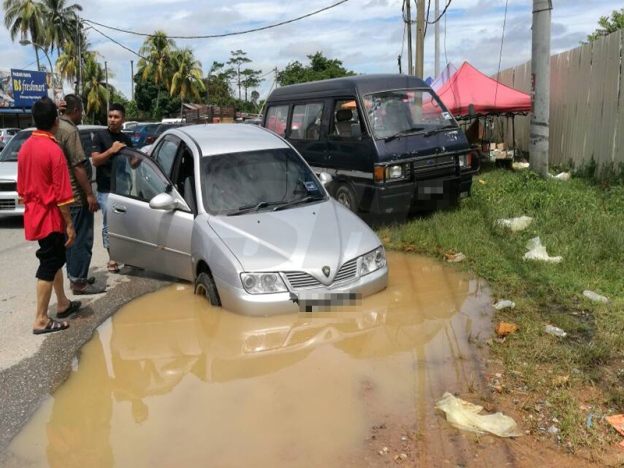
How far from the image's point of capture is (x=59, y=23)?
164ft

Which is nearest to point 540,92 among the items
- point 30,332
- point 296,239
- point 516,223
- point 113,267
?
point 516,223

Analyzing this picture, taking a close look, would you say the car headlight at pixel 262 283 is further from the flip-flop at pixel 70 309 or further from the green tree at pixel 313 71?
the green tree at pixel 313 71

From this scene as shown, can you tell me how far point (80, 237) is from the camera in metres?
6.12

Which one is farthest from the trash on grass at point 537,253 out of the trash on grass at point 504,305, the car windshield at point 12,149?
the car windshield at point 12,149

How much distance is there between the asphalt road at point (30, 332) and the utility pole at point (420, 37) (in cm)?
965

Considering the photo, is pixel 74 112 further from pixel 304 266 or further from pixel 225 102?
pixel 225 102

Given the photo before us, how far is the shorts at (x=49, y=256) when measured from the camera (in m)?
5.08

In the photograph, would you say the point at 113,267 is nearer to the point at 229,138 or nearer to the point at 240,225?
the point at 229,138

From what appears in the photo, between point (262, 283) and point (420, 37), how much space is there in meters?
11.9

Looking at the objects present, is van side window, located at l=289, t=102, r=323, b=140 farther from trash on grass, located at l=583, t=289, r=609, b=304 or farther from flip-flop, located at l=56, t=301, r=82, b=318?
trash on grass, located at l=583, t=289, r=609, b=304

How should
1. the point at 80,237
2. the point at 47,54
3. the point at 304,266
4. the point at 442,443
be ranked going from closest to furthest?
1. the point at 442,443
2. the point at 304,266
3. the point at 80,237
4. the point at 47,54

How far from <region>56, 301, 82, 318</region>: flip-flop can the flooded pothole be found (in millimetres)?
417

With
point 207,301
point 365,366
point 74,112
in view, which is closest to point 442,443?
point 365,366

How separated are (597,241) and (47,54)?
179 feet
